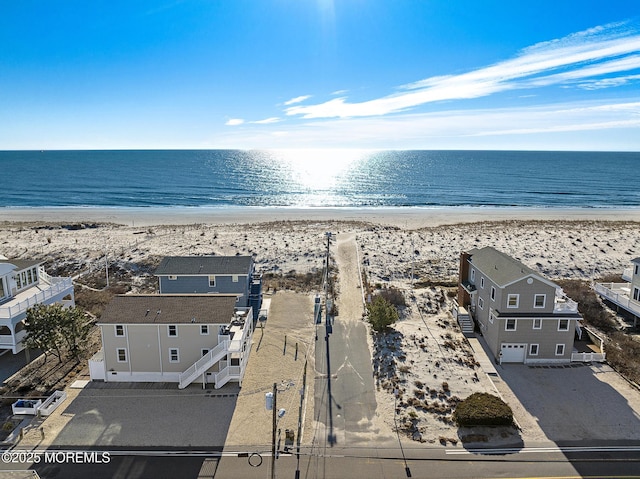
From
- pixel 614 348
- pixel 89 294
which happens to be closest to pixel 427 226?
pixel 614 348

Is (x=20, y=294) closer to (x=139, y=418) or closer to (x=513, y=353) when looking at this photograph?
(x=139, y=418)

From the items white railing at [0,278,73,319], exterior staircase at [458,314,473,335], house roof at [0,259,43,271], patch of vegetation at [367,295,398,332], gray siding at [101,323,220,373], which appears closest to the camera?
gray siding at [101,323,220,373]

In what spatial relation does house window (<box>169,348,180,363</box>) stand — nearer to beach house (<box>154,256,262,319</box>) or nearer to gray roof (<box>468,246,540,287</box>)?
beach house (<box>154,256,262,319</box>)

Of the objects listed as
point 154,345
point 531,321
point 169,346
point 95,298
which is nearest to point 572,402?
point 531,321

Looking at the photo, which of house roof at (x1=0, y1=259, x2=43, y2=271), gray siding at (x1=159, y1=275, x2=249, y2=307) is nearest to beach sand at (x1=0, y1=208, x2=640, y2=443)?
gray siding at (x1=159, y1=275, x2=249, y2=307)

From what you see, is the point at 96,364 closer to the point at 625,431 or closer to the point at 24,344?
the point at 24,344
